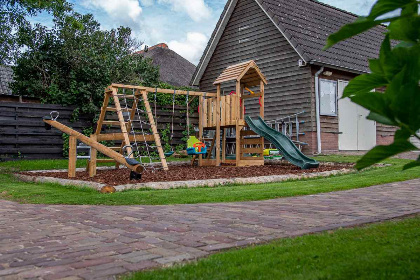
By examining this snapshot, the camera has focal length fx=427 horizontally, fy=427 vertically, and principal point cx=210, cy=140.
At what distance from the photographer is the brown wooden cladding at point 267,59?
15148mm

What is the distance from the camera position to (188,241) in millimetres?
3322

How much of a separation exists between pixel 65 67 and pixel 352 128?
11035 mm

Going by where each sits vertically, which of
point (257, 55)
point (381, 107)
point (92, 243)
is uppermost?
point (257, 55)

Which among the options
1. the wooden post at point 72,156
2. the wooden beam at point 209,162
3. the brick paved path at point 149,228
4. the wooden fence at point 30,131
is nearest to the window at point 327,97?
the wooden beam at point 209,162

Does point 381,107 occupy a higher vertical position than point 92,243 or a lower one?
higher

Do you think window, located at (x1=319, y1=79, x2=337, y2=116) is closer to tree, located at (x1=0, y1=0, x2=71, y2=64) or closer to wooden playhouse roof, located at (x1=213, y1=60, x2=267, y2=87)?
wooden playhouse roof, located at (x1=213, y1=60, x2=267, y2=87)

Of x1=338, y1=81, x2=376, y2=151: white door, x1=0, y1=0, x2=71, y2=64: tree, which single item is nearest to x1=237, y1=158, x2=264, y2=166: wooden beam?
x1=338, y1=81, x2=376, y2=151: white door

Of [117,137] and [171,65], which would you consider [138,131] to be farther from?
[171,65]

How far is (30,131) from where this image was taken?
43.7ft

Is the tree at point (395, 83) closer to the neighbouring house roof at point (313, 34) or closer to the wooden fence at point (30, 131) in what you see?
the neighbouring house roof at point (313, 34)

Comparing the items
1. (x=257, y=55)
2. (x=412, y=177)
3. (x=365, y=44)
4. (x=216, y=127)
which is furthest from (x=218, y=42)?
(x=412, y=177)

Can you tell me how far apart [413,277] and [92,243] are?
230cm

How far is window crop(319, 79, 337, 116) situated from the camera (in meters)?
14.9

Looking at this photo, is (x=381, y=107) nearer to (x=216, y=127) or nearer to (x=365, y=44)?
(x=216, y=127)
